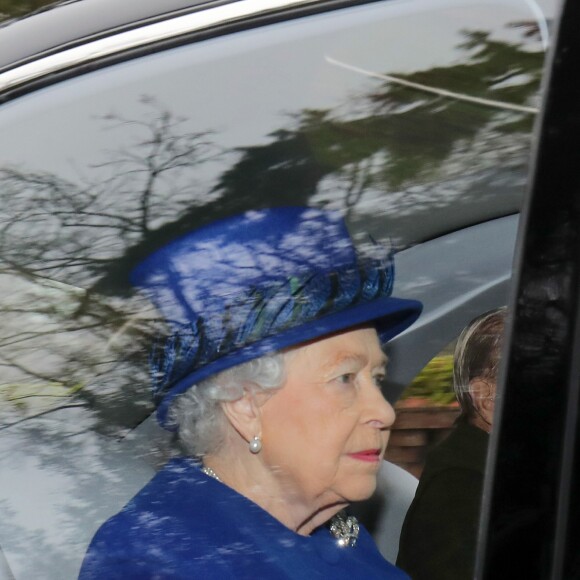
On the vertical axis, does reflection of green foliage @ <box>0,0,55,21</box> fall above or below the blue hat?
above

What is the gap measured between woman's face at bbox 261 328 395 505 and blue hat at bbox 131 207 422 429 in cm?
7

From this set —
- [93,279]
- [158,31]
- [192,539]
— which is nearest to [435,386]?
[192,539]

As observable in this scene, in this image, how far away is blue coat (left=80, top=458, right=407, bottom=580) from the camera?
153 centimetres

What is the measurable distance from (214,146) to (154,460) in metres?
0.44

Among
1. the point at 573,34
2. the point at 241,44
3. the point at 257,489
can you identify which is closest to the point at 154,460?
the point at 257,489

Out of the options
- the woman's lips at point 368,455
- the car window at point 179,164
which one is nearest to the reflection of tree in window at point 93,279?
the car window at point 179,164

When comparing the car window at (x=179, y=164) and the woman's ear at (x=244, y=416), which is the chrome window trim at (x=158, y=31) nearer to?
the car window at (x=179, y=164)

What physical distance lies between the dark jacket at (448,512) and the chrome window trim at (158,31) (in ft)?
2.08

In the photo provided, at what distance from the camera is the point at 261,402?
1639 mm

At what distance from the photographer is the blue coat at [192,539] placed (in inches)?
60.3

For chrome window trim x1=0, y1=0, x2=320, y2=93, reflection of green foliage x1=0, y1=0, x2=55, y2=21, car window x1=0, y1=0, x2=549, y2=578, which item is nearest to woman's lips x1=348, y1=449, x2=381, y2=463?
car window x1=0, y1=0, x2=549, y2=578

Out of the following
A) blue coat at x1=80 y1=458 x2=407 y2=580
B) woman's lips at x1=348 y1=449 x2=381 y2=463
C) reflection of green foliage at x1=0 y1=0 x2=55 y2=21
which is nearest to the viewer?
blue coat at x1=80 y1=458 x2=407 y2=580

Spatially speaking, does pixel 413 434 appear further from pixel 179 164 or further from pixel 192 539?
pixel 179 164

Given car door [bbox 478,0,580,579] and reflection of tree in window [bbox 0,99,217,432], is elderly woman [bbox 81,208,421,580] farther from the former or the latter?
car door [bbox 478,0,580,579]
